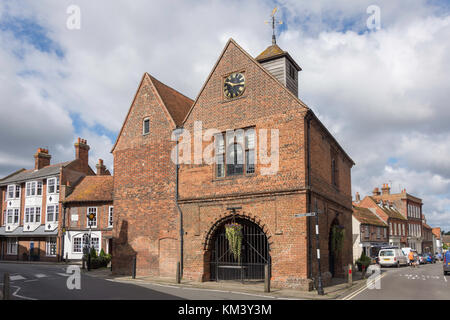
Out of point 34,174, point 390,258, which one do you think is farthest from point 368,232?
point 34,174

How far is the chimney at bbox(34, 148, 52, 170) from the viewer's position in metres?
47.0

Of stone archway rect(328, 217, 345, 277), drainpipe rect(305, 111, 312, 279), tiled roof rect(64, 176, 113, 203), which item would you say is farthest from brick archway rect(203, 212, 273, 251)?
tiled roof rect(64, 176, 113, 203)

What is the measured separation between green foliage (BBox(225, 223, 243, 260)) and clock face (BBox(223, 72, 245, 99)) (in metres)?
6.77

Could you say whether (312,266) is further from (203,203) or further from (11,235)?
(11,235)

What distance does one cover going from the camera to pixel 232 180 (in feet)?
63.8

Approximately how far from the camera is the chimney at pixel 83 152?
4488 centimetres

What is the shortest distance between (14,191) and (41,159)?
15.8ft

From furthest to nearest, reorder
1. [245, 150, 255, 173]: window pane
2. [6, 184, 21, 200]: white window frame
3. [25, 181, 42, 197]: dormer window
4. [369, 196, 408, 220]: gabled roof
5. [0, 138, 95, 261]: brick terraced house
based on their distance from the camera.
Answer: [369, 196, 408, 220]: gabled roof
[6, 184, 21, 200]: white window frame
[25, 181, 42, 197]: dormer window
[0, 138, 95, 261]: brick terraced house
[245, 150, 255, 173]: window pane

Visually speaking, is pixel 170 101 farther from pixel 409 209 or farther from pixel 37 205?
pixel 409 209

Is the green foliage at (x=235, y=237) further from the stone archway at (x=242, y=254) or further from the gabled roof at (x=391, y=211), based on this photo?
the gabled roof at (x=391, y=211)

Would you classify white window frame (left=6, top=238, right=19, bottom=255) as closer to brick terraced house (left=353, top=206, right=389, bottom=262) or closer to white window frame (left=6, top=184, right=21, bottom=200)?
white window frame (left=6, top=184, right=21, bottom=200)

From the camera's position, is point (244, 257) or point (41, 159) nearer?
point (244, 257)

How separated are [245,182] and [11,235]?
36231mm

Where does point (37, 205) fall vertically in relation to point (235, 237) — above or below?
above
